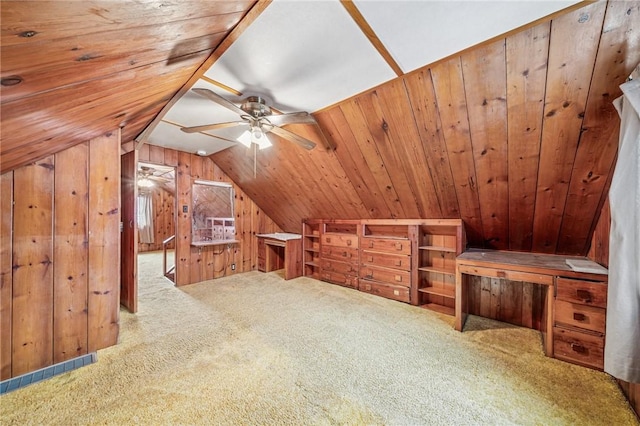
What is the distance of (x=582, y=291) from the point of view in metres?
1.93

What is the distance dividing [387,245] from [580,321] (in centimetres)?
196

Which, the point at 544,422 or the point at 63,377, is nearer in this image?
the point at 544,422

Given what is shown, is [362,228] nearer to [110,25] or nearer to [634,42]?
[634,42]

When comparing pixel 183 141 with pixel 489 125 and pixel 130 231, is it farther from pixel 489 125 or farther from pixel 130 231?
pixel 489 125

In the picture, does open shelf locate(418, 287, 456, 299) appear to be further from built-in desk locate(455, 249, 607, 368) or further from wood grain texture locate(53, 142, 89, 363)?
wood grain texture locate(53, 142, 89, 363)

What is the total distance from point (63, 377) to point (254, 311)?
1.64 m

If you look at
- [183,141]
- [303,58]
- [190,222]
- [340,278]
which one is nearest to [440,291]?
[340,278]

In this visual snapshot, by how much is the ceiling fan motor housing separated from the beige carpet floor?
2.15 metres

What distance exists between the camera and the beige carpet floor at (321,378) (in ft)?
4.78

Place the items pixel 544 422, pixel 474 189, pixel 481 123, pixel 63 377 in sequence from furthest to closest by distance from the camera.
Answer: pixel 474 189 → pixel 481 123 → pixel 63 377 → pixel 544 422

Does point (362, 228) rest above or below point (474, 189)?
below

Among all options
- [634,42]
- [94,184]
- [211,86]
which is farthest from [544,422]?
[94,184]

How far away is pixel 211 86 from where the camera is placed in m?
1.91

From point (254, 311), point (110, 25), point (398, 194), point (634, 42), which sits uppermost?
point (634, 42)
